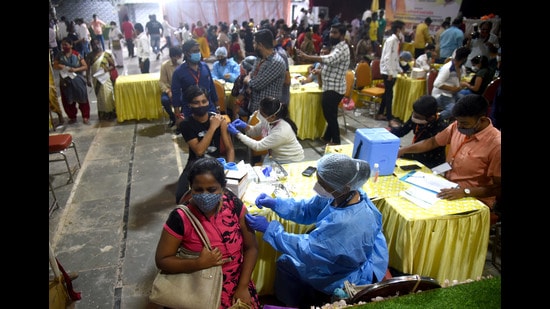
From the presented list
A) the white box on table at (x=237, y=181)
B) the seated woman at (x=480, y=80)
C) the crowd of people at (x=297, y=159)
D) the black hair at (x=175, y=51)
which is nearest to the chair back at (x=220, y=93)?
the crowd of people at (x=297, y=159)

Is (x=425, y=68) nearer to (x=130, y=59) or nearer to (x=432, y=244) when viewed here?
(x=432, y=244)

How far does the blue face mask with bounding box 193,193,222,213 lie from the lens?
2.04 m

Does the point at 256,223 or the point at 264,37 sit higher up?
the point at 264,37

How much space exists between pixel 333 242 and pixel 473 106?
1682 mm

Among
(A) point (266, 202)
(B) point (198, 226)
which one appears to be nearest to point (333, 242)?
(A) point (266, 202)

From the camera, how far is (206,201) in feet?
6.72

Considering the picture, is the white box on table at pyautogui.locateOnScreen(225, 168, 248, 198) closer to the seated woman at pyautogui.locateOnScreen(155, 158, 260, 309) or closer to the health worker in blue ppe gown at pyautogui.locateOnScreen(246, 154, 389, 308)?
the seated woman at pyautogui.locateOnScreen(155, 158, 260, 309)

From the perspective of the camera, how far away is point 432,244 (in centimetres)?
255

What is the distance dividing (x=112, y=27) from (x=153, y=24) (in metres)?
1.65

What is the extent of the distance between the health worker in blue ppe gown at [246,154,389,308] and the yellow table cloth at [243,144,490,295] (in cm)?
37

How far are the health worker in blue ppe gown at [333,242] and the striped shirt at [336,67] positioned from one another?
324 centimetres

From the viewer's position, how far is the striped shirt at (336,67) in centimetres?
508

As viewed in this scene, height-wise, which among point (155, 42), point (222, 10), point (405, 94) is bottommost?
point (405, 94)

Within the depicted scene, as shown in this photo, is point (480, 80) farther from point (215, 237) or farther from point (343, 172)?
point (215, 237)
